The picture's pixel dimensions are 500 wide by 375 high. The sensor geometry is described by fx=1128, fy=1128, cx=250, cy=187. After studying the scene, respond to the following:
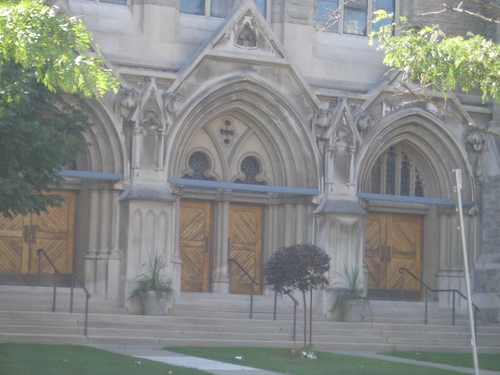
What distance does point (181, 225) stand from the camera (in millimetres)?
24250

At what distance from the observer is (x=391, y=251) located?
26.1 metres

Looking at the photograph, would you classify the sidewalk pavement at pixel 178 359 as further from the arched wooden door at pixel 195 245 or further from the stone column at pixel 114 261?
the arched wooden door at pixel 195 245

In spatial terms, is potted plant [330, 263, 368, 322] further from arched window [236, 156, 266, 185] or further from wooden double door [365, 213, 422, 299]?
arched window [236, 156, 266, 185]

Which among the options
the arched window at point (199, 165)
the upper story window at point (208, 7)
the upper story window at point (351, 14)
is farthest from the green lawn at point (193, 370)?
the upper story window at point (351, 14)

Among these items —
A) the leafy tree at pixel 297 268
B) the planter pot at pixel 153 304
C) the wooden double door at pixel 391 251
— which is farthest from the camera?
the wooden double door at pixel 391 251

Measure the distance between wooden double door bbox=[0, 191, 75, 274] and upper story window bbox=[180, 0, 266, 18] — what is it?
4.77 metres

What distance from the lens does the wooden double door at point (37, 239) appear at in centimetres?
2255

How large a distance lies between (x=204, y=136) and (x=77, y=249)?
12.1 feet

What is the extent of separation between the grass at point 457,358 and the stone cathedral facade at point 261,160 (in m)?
3.17

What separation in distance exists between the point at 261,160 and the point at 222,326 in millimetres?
4910

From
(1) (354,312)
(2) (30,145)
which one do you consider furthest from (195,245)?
(2) (30,145)

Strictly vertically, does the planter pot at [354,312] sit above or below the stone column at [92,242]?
below

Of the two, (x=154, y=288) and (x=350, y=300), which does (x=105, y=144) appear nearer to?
(x=154, y=288)

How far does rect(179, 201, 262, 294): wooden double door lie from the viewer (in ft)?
79.6
